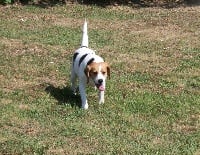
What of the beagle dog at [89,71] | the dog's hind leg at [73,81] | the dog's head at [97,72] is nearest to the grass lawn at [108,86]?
the dog's hind leg at [73,81]

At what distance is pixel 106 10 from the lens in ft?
52.3

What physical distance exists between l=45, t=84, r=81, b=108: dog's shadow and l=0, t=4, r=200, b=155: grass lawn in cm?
2

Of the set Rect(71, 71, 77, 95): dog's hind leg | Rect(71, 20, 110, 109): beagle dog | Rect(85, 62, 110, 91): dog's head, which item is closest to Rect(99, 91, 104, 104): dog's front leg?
Rect(71, 20, 110, 109): beagle dog

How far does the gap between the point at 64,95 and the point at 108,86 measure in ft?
2.86

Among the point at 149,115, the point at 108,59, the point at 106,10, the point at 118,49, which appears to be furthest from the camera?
the point at 106,10

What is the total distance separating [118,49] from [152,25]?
2.85 meters

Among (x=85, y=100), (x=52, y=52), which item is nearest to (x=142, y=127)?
(x=85, y=100)

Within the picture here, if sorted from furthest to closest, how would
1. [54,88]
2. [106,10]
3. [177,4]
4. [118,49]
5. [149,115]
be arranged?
[177,4] < [106,10] < [118,49] < [54,88] < [149,115]

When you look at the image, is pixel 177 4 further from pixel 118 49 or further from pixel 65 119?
pixel 65 119

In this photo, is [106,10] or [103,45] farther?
[106,10]

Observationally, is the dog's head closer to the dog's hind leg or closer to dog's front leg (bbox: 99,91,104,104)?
dog's front leg (bbox: 99,91,104,104)

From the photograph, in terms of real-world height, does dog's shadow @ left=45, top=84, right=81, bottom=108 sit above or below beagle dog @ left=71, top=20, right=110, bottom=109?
below

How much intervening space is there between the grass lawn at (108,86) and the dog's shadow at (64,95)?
18 millimetres

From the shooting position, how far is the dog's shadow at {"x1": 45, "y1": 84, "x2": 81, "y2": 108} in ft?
27.0
